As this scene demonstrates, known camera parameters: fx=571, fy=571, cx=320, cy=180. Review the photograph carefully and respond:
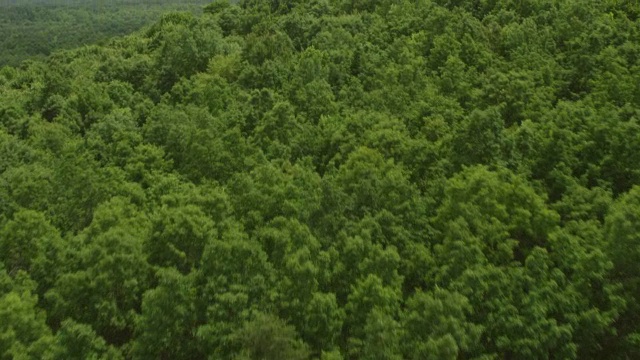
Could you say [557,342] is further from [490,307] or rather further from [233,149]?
[233,149]

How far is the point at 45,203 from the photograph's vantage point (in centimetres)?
4403

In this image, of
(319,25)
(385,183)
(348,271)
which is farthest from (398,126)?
(319,25)

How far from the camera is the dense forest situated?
1142 inches

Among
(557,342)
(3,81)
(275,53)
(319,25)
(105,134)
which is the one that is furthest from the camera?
(3,81)

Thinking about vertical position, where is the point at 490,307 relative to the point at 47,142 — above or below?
above

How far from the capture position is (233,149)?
47656 mm

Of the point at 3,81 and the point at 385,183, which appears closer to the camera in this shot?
the point at 385,183

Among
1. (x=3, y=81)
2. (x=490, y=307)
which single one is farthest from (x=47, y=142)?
(x=3, y=81)

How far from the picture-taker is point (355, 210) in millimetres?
37500

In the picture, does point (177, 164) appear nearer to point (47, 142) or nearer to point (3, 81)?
point (47, 142)

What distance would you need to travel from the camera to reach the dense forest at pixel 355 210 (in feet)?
95.2

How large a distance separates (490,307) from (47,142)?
47.5 meters

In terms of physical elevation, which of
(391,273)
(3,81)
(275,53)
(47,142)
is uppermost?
(391,273)

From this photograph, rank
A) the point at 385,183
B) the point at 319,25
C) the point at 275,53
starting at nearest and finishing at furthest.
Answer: the point at 385,183 < the point at 275,53 < the point at 319,25
